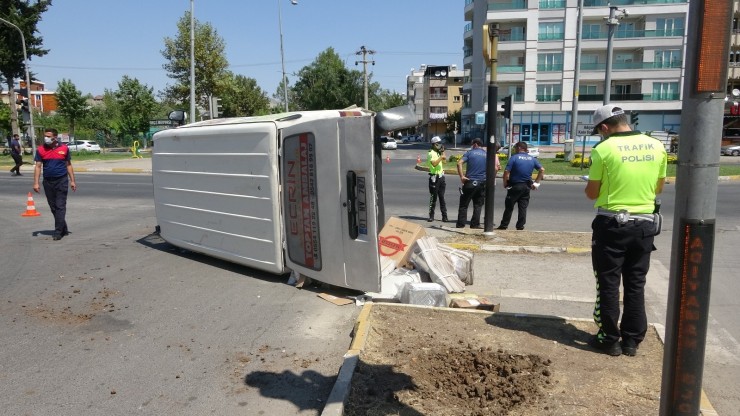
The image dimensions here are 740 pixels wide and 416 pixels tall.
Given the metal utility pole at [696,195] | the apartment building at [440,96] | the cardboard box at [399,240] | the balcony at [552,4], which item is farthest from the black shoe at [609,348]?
the apartment building at [440,96]

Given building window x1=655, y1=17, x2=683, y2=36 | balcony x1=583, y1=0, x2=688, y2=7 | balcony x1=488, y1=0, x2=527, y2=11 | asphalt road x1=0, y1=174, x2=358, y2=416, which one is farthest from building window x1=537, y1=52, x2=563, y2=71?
asphalt road x1=0, y1=174, x2=358, y2=416

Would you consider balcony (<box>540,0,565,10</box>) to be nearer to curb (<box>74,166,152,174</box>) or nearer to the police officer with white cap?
curb (<box>74,166,152,174</box>)

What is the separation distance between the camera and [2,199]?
15.9 m

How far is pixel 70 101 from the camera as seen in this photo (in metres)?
51.8

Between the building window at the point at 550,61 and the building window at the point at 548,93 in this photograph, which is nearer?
the building window at the point at 550,61

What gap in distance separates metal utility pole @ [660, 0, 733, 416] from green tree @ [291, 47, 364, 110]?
212ft

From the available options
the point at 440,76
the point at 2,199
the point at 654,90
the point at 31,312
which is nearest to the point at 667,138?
the point at 654,90

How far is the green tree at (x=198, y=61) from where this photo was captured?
37.0 metres

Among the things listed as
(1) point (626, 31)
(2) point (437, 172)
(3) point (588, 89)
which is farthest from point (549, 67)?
(2) point (437, 172)

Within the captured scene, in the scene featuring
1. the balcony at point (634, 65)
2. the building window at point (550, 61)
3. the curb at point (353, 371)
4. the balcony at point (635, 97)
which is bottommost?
the curb at point (353, 371)

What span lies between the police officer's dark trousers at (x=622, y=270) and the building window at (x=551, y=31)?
55.3 metres

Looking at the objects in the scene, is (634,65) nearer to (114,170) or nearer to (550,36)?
(550,36)

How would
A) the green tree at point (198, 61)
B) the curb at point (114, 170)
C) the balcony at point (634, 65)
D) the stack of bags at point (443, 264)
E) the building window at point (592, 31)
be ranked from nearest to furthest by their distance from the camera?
the stack of bags at point (443, 264), the curb at point (114, 170), the green tree at point (198, 61), the balcony at point (634, 65), the building window at point (592, 31)

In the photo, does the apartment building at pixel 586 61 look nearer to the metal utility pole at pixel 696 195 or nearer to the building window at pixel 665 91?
the building window at pixel 665 91
